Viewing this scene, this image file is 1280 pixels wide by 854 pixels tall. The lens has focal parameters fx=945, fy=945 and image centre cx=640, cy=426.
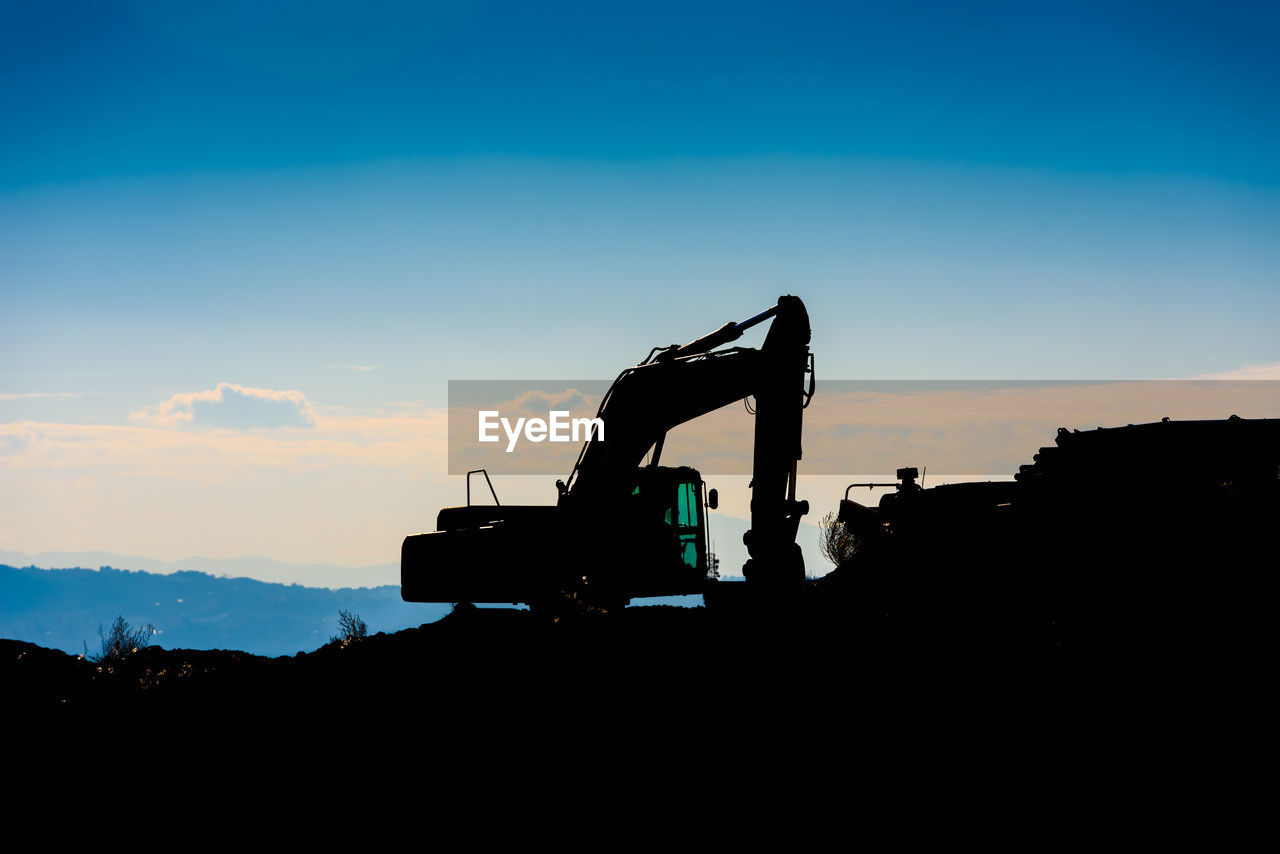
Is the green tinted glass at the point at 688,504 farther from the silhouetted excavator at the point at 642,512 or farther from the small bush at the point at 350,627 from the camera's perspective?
the small bush at the point at 350,627

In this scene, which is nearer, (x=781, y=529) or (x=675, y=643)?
(x=675, y=643)

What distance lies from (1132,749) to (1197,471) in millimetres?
5453

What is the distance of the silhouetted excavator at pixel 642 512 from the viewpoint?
16156mm

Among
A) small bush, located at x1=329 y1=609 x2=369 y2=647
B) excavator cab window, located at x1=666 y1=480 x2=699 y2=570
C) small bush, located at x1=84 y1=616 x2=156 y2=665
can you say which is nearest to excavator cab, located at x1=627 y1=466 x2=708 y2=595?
excavator cab window, located at x1=666 y1=480 x2=699 y2=570

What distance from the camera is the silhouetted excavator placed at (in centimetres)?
1616

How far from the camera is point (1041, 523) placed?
41.4 ft

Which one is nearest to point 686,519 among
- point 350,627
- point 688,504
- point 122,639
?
point 688,504

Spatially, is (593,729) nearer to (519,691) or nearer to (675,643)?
(519,691)

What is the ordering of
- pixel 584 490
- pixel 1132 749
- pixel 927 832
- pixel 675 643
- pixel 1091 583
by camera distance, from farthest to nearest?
pixel 584 490 → pixel 675 643 → pixel 1091 583 → pixel 1132 749 → pixel 927 832

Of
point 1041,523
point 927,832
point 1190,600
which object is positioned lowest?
point 927,832

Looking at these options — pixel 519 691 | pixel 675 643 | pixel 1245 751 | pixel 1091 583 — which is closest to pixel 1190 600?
pixel 1091 583

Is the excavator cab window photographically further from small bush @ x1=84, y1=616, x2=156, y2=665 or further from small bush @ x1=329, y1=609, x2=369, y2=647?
small bush @ x1=84, y1=616, x2=156, y2=665

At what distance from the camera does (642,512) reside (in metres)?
17.6

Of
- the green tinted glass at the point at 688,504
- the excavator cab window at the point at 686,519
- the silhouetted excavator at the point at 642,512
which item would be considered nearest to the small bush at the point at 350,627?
the silhouetted excavator at the point at 642,512
